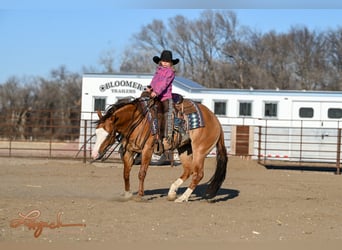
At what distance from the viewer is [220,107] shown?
60.3ft

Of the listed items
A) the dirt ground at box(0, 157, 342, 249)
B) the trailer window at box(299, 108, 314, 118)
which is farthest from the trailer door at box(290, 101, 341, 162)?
the dirt ground at box(0, 157, 342, 249)

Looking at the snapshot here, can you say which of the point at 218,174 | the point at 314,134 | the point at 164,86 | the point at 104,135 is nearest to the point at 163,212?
the point at 104,135

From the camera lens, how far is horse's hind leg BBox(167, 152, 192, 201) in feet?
27.1

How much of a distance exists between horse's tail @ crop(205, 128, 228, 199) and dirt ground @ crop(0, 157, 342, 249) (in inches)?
6.2

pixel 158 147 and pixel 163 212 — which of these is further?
pixel 158 147

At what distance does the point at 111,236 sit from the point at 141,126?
2667mm

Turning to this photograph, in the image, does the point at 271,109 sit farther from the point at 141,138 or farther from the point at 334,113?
the point at 141,138

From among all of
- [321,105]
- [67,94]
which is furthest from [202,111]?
[67,94]

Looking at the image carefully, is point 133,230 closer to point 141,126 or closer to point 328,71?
point 141,126

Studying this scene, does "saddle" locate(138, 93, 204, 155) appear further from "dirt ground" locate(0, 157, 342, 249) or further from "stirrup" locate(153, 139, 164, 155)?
"dirt ground" locate(0, 157, 342, 249)

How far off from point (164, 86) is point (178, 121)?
1.84ft

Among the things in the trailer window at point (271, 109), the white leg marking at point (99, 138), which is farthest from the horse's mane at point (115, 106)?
the trailer window at point (271, 109)

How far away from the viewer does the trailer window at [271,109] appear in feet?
59.4

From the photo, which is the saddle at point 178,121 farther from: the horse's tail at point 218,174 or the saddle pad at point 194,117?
the horse's tail at point 218,174
